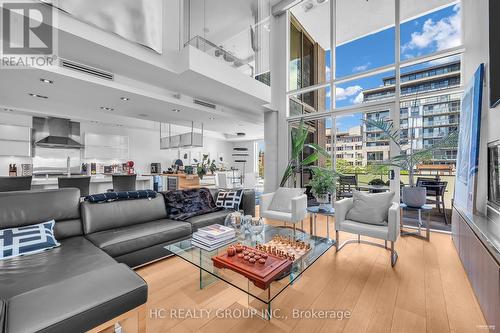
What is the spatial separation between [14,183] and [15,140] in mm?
3655

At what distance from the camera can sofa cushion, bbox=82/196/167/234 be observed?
7.97 ft

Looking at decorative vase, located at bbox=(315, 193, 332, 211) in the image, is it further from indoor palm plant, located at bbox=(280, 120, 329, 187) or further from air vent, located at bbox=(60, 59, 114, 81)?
air vent, located at bbox=(60, 59, 114, 81)

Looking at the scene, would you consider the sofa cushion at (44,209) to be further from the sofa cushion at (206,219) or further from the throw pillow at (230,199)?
the throw pillow at (230,199)

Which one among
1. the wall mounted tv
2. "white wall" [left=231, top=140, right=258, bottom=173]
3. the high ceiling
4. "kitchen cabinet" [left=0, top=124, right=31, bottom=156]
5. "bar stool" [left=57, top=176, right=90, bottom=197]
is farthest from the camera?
"white wall" [left=231, top=140, right=258, bottom=173]

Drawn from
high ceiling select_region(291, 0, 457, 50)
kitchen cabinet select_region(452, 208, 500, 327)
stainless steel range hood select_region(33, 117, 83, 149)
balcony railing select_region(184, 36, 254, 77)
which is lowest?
kitchen cabinet select_region(452, 208, 500, 327)

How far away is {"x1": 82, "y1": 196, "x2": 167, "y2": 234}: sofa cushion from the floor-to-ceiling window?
3.82 metres

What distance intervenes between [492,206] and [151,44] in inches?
191

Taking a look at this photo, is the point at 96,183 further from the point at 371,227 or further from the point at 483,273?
the point at 483,273

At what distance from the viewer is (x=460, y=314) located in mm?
1710

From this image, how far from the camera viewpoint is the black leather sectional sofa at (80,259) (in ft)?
3.70

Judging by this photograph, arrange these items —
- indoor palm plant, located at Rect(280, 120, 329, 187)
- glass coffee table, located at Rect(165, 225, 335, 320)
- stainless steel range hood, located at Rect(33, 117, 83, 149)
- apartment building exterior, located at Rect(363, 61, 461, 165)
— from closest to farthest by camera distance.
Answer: glass coffee table, located at Rect(165, 225, 335, 320) → apartment building exterior, located at Rect(363, 61, 461, 165) → indoor palm plant, located at Rect(280, 120, 329, 187) → stainless steel range hood, located at Rect(33, 117, 83, 149)

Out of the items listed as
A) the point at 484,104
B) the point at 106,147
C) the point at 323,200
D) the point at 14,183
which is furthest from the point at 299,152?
the point at 106,147

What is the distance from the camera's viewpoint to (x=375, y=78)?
4359 mm
